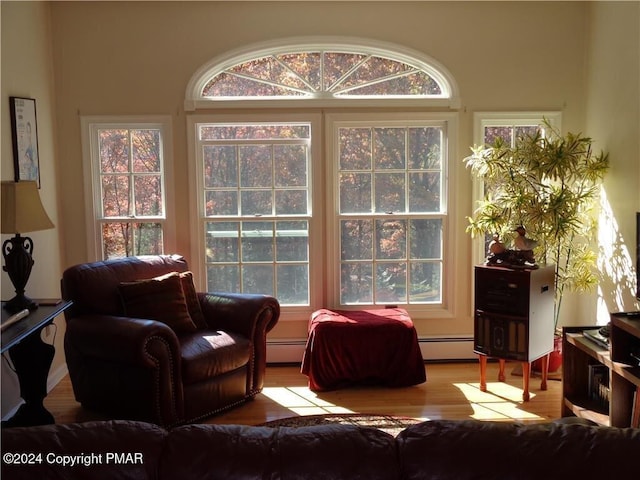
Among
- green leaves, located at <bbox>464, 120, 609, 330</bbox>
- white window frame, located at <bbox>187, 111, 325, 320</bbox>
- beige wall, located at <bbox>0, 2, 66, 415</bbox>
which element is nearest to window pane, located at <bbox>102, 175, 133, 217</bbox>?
beige wall, located at <bbox>0, 2, 66, 415</bbox>

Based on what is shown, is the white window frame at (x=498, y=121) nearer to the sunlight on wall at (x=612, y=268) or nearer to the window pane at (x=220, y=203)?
the sunlight on wall at (x=612, y=268)

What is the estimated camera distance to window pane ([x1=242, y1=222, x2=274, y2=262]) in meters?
4.91

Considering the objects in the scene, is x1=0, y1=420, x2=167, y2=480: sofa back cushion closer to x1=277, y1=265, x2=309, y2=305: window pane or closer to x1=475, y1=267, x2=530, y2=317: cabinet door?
x1=475, y1=267, x2=530, y2=317: cabinet door

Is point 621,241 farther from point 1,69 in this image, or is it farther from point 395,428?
point 1,69

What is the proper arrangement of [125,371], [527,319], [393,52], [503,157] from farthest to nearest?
[393,52]
[503,157]
[527,319]
[125,371]

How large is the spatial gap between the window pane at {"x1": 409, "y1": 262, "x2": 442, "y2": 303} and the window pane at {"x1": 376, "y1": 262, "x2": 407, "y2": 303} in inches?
2.6

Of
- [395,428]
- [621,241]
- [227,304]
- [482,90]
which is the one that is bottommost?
[395,428]

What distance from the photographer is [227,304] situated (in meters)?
4.25

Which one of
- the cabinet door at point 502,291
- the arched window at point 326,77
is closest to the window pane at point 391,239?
the cabinet door at point 502,291

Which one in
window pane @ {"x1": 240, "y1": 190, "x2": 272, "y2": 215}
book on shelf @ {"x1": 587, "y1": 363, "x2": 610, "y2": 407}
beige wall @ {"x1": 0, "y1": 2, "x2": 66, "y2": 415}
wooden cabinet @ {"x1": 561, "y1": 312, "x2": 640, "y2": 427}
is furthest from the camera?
window pane @ {"x1": 240, "y1": 190, "x2": 272, "y2": 215}

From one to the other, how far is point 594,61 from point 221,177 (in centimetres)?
291

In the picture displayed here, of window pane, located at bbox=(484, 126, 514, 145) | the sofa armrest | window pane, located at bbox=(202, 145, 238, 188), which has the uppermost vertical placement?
window pane, located at bbox=(484, 126, 514, 145)

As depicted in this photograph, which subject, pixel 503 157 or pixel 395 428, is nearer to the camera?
pixel 395 428

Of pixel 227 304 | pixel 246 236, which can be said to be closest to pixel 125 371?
pixel 227 304
